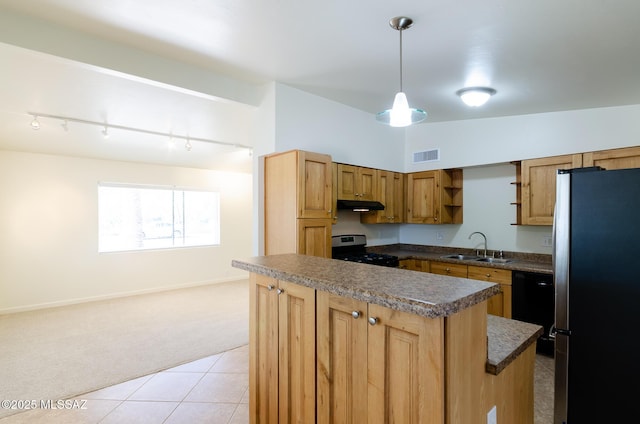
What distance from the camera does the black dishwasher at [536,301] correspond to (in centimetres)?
322

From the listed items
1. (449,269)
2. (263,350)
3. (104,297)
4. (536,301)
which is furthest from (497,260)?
(104,297)

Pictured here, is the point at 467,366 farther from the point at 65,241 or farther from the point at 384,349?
the point at 65,241

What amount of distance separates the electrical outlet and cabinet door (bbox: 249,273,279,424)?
3.33ft

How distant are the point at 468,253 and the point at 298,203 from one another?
9.37ft

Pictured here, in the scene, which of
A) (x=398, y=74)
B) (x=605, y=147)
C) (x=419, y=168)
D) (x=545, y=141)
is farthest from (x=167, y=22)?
(x=605, y=147)

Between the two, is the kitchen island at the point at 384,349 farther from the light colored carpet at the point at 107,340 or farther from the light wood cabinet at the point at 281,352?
the light colored carpet at the point at 107,340

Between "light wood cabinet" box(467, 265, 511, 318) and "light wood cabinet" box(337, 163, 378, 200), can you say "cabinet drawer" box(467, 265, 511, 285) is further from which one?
"light wood cabinet" box(337, 163, 378, 200)

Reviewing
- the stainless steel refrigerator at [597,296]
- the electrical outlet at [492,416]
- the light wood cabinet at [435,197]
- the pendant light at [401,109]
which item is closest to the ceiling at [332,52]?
the pendant light at [401,109]

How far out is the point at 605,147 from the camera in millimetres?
3316

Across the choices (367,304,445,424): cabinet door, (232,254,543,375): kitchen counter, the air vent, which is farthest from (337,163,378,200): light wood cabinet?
(367,304,445,424): cabinet door

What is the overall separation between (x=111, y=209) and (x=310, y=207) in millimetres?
4659

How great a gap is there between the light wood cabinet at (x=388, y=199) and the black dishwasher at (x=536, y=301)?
1.63 m

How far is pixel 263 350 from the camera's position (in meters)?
1.82

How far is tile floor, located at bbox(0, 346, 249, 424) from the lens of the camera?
236cm
